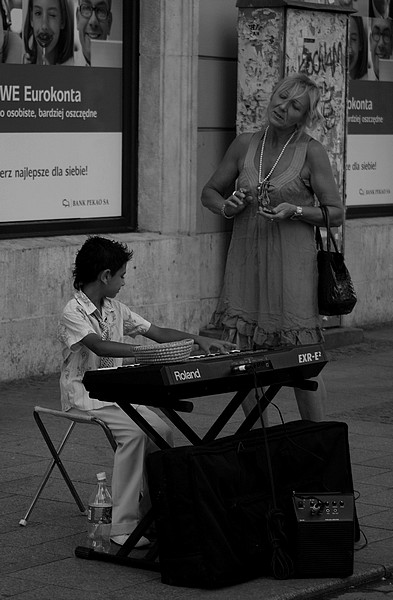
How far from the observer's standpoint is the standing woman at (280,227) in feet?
21.0

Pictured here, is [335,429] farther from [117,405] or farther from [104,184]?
[104,184]

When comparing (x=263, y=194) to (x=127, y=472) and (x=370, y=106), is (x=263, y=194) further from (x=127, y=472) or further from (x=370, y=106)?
(x=370, y=106)

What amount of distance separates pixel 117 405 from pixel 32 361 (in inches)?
156

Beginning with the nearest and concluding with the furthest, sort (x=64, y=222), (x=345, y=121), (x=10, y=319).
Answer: (x=10, y=319) < (x=64, y=222) < (x=345, y=121)

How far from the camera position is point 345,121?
37.5 ft

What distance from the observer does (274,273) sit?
652cm

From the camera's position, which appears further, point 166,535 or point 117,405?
point 117,405

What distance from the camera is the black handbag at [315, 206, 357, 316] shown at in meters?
6.44

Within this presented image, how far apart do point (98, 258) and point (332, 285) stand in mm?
→ 1278

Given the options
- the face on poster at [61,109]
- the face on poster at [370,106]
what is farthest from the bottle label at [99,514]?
the face on poster at [370,106]

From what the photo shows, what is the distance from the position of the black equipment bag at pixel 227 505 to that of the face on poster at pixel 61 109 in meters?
4.79

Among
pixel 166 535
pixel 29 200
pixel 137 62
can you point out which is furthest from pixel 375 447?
pixel 137 62

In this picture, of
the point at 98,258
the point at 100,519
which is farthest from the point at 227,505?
the point at 98,258

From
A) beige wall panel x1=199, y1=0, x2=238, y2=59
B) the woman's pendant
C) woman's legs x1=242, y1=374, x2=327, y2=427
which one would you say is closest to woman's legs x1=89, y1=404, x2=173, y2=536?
woman's legs x1=242, y1=374, x2=327, y2=427
